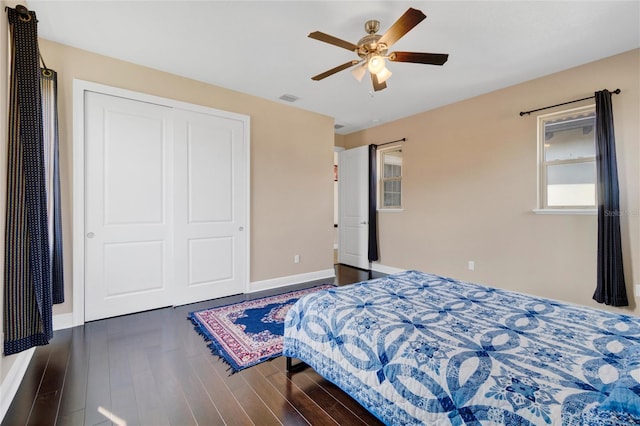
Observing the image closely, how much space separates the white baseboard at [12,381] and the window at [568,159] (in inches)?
195

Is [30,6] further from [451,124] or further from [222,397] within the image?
[451,124]

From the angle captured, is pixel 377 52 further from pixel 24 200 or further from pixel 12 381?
pixel 12 381

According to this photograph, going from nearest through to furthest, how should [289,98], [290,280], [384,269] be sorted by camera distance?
[289,98]
[290,280]
[384,269]

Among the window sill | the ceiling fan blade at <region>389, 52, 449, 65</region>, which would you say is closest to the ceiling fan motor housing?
the ceiling fan blade at <region>389, 52, 449, 65</region>

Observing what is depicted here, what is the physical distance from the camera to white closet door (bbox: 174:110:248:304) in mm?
3439

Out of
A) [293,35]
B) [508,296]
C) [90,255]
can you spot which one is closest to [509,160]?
[508,296]

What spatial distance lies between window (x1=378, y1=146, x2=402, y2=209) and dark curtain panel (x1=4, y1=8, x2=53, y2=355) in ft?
15.0

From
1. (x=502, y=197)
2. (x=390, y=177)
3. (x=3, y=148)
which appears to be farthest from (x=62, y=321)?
(x=502, y=197)

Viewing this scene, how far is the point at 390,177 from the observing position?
5270mm

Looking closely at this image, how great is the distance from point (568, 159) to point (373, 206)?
2.77m

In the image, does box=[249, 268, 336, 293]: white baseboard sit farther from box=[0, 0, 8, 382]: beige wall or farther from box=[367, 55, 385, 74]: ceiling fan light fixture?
box=[367, 55, 385, 74]: ceiling fan light fixture

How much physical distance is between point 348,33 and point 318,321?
7.97ft

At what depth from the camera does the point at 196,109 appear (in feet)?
11.6

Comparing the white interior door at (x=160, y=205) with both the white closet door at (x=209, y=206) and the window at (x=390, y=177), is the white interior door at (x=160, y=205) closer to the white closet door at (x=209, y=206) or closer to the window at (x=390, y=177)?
the white closet door at (x=209, y=206)
